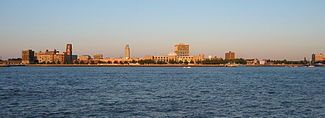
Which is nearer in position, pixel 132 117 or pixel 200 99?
pixel 132 117

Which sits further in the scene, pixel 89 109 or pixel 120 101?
pixel 120 101

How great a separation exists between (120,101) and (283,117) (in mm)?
14743

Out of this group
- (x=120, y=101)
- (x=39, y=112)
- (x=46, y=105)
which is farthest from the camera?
(x=120, y=101)

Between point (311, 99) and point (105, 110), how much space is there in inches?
752

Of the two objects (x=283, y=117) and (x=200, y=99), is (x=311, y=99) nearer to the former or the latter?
(x=200, y=99)

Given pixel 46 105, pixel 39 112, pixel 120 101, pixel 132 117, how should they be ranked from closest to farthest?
pixel 132 117, pixel 39 112, pixel 46 105, pixel 120 101

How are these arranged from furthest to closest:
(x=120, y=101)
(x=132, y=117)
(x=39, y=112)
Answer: (x=120, y=101) < (x=39, y=112) < (x=132, y=117)

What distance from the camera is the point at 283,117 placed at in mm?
29734

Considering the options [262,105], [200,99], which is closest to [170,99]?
[200,99]

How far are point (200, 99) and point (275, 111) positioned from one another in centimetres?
990

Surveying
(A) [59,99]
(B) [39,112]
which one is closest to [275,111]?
(B) [39,112]

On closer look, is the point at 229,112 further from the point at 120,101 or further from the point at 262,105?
the point at 120,101

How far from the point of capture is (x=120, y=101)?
39.5m

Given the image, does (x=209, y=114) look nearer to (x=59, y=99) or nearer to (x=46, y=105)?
(x=46, y=105)
